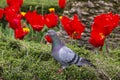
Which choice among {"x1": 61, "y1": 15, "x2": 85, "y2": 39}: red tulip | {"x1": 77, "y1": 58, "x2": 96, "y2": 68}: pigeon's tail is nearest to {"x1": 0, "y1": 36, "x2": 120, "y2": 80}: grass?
{"x1": 77, "y1": 58, "x2": 96, "y2": 68}: pigeon's tail

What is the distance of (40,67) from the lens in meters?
4.36

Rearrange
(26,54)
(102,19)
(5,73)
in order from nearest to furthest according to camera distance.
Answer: (5,73)
(26,54)
(102,19)

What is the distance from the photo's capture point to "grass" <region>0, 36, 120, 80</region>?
4.29 m

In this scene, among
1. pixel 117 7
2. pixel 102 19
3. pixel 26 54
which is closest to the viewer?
pixel 26 54

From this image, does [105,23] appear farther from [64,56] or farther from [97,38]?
[64,56]

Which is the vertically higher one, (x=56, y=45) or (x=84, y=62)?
(x=56, y=45)

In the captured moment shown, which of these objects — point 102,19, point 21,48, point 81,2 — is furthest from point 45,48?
point 81,2

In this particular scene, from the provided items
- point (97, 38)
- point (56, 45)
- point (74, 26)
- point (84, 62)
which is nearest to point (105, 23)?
point (97, 38)

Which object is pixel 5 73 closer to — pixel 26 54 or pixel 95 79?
pixel 26 54

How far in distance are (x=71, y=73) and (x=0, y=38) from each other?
1.06 meters

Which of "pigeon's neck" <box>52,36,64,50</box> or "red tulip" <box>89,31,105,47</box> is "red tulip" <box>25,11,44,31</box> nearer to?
"red tulip" <box>89,31,105,47</box>

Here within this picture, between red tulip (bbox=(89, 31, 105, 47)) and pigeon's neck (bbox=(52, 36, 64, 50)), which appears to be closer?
pigeon's neck (bbox=(52, 36, 64, 50))

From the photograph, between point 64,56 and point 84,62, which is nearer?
point 64,56

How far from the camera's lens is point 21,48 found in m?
4.77
